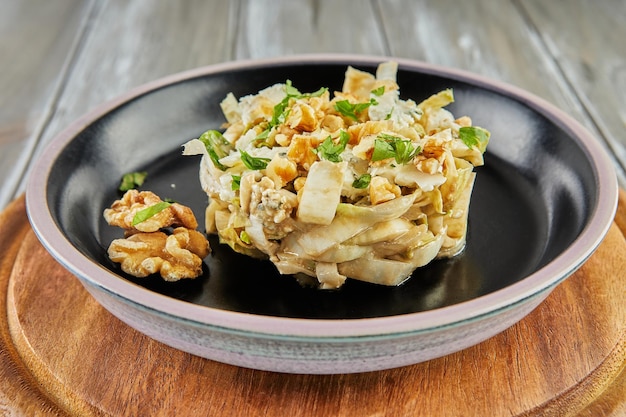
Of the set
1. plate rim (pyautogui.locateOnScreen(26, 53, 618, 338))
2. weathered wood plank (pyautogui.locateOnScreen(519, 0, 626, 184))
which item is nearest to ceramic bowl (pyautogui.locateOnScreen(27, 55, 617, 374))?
plate rim (pyautogui.locateOnScreen(26, 53, 618, 338))

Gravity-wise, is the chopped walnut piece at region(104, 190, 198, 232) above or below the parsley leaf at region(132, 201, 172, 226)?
below

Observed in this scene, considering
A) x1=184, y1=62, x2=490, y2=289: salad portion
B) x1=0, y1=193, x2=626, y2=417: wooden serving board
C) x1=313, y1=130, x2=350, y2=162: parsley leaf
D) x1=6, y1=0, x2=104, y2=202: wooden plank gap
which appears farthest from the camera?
x1=6, y1=0, x2=104, y2=202: wooden plank gap

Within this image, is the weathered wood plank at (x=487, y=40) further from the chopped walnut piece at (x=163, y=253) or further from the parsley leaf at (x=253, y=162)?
the chopped walnut piece at (x=163, y=253)

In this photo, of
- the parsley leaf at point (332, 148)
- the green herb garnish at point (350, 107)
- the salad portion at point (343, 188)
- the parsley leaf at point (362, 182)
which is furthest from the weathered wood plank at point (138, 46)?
the parsley leaf at point (362, 182)

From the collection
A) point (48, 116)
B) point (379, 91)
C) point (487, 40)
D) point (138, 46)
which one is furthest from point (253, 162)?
point (487, 40)

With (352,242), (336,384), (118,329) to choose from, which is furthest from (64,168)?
(336,384)

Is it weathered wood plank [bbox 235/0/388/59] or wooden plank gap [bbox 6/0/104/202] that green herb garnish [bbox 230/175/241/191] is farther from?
weathered wood plank [bbox 235/0/388/59]
